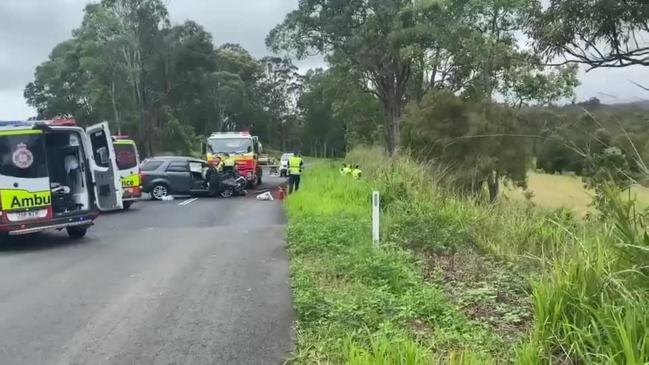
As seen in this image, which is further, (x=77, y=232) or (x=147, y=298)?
(x=77, y=232)

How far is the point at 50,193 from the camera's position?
12.8 metres

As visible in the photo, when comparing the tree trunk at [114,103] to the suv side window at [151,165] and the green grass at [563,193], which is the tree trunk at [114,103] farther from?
the green grass at [563,193]

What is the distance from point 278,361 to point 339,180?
1527 centimetres

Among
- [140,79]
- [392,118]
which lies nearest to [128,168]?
[392,118]

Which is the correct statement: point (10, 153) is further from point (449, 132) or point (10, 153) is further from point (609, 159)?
point (449, 132)

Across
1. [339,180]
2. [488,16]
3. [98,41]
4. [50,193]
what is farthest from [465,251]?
[98,41]

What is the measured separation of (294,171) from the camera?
81.3ft

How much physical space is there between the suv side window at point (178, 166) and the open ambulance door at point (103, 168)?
1180 cm

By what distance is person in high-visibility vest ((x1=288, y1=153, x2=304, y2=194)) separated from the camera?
2456 cm

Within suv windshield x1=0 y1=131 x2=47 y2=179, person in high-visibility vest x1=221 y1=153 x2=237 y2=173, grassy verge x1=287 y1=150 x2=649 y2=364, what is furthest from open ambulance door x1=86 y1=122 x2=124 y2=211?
person in high-visibility vest x1=221 y1=153 x2=237 y2=173

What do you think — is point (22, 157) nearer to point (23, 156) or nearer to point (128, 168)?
point (23, 156)

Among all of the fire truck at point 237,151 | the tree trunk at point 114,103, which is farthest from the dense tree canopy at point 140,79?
the fire truck at point 237,151

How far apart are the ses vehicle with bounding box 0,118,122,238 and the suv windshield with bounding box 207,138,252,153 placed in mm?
16242

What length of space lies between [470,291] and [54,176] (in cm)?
993
